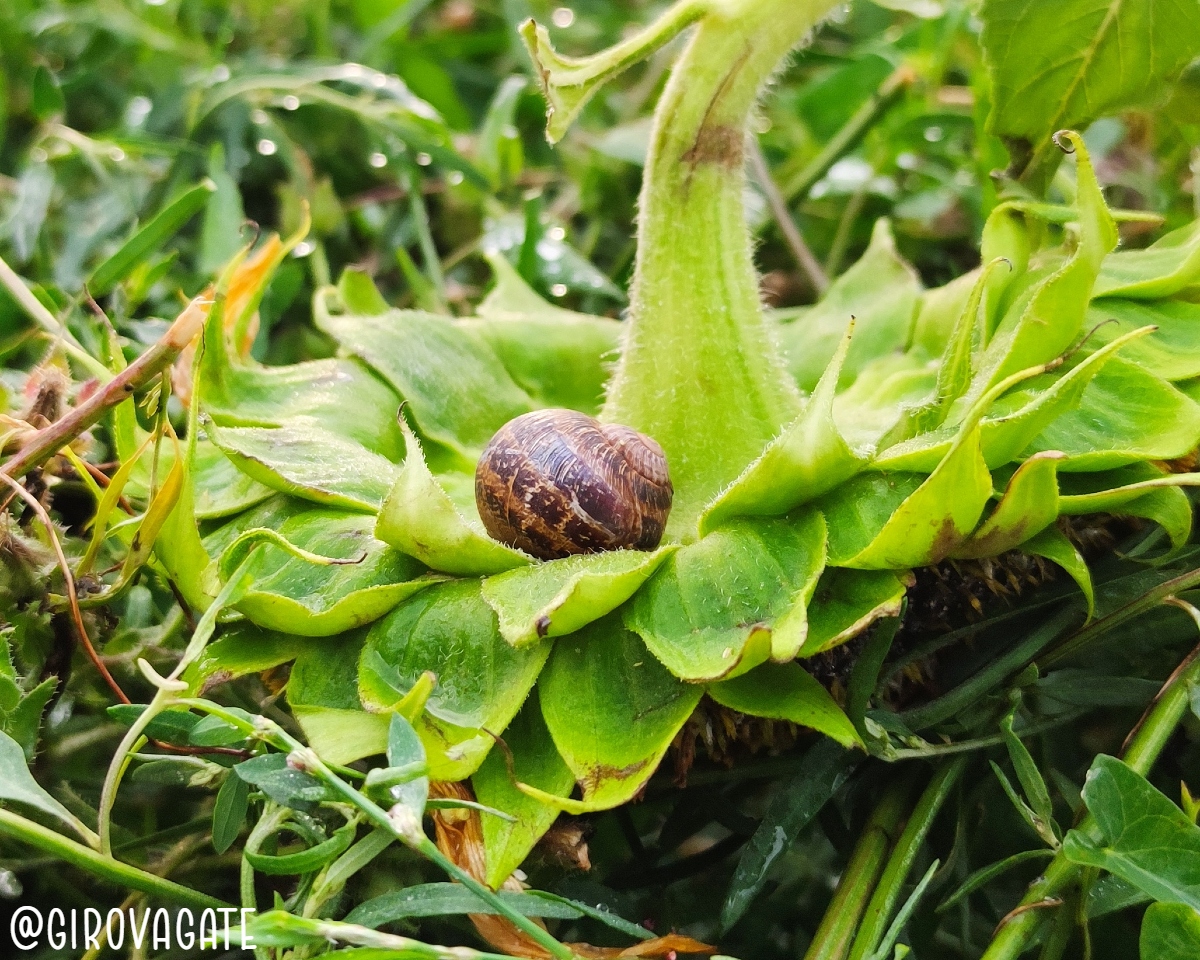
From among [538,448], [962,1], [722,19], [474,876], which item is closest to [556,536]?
[538,448]

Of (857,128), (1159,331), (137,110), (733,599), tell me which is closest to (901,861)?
(733,599)

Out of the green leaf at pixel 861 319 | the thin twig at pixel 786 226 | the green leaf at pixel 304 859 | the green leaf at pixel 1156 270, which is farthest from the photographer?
the thin twig at pixel 786 226

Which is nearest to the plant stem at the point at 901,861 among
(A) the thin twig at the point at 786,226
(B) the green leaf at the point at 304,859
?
(B) the green leaf at the point at 304,859

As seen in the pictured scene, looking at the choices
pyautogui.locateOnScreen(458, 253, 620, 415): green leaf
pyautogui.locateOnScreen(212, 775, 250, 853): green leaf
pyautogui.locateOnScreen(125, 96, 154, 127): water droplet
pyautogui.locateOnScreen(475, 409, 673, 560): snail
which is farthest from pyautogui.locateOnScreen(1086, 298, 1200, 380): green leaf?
pyautogui.locateOnScreen(125, 96, 154, 127): water droplet

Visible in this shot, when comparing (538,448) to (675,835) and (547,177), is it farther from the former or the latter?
(547,177)

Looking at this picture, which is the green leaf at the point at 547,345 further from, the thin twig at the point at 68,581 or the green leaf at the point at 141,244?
the thin twig at the point at 68,581
